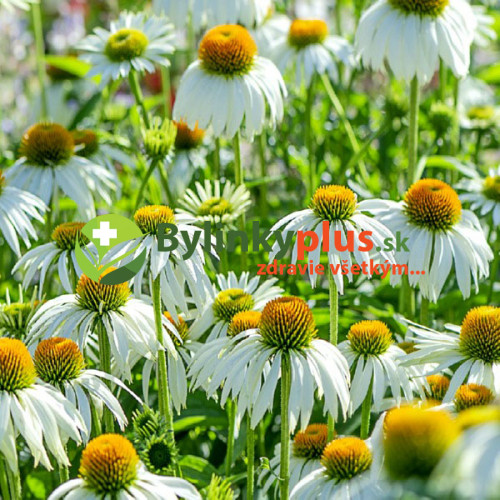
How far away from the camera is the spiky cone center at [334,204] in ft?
4.16

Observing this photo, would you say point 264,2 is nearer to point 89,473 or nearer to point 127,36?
point 127,36

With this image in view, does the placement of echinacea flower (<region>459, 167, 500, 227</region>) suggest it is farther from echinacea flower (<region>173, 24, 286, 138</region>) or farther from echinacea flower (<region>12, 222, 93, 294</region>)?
echinacea flower (<region>12, 222, 93, 294</region>)

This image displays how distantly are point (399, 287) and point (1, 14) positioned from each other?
228cm

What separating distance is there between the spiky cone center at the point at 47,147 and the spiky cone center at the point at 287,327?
0.85 m

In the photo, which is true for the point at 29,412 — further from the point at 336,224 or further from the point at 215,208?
the point at 215,208

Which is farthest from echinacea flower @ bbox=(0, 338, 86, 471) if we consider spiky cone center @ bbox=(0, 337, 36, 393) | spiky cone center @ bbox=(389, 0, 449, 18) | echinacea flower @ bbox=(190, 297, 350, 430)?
spiky cone center @ bbox=(389, 0, 449, 18)

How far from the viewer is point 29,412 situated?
109 centimetres

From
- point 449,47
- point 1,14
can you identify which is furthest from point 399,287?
point 1,14

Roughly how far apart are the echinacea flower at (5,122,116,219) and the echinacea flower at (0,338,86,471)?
0.74 m

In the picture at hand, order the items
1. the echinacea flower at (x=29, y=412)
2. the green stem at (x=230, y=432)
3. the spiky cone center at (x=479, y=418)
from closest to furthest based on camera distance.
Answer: the spiky cone center at (x=479, y=418), the echinacea flower at (x=29, y=412), the green stem at (x=230, y=432)

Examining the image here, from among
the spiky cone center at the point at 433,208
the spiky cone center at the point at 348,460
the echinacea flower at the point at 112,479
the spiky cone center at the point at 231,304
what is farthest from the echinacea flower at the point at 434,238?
the echinacea flower at the point at 112,479

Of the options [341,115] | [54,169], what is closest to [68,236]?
[54,169]

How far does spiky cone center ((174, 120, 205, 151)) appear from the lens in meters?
2.09

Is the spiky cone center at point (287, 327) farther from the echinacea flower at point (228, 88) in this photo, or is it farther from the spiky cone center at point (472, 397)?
the echinacea flower at point (228, 88)
